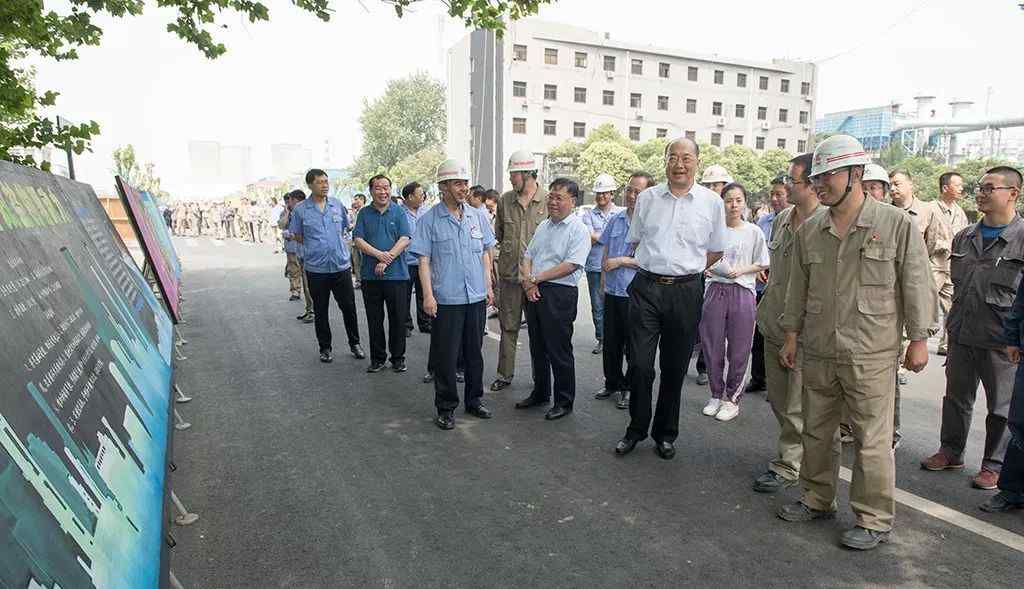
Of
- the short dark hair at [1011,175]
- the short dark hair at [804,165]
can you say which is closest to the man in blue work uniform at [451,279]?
the short dark hair at [804,165]

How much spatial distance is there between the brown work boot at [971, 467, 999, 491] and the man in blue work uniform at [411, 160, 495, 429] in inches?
127

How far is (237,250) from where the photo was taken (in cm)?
2295

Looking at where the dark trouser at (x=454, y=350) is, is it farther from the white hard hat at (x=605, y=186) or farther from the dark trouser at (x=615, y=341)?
the white hard hat at (x=605, y=186)

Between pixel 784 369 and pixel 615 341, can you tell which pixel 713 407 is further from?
pixel 784 369

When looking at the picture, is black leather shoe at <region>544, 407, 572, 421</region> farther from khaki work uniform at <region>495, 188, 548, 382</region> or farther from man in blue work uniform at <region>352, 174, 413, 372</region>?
man in blue work uniform at <region>352, 174, 413, 372</region>

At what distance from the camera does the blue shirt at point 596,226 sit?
748 cm

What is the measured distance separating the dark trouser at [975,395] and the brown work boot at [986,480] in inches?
2.5

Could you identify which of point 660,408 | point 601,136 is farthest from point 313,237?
point 601,136

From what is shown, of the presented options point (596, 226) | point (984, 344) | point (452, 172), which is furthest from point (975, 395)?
point (596, 226)

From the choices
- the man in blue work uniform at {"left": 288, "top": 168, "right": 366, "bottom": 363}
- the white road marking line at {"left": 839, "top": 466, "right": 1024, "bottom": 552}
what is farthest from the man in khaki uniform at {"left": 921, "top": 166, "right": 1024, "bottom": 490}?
the man in blue work uniform at {"left": 288, "top": 168, "right": 366, "bottom": 363}

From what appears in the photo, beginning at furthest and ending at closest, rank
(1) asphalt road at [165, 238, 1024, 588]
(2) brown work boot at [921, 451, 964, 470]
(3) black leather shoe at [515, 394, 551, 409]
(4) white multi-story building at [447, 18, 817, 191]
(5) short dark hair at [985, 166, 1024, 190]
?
(4) white multi-story building at [447, 18, 817, 191]
(3) black leather shoe at [515, 394, 551, 409]
(2) brown work boot at [921, 451, 964, 470]
(5) short dark hair at [985, 166, 1024, 190]
(1) asphalt road at [165, 238, 1024, 588]

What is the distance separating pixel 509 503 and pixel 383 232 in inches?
147

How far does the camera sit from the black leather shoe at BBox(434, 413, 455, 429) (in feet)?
16.0

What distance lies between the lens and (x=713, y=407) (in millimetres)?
5289
